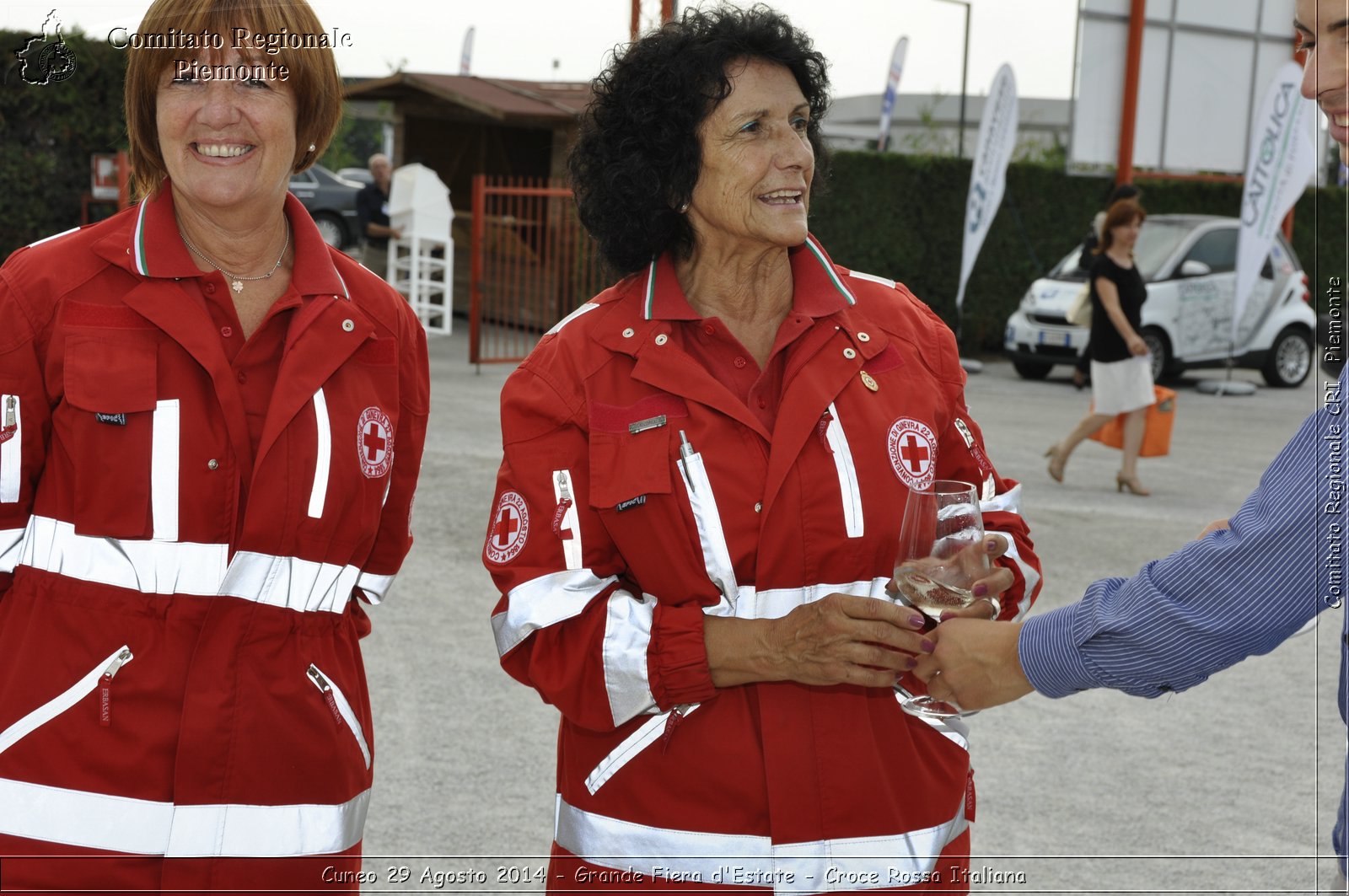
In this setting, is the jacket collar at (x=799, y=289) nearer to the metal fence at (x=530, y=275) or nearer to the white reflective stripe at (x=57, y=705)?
the white reflective stripe at (x=57, y=705)

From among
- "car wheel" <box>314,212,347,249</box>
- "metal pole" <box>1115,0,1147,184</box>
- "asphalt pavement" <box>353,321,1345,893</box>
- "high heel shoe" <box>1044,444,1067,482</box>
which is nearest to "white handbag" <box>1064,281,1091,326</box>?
"high heel shoe" <box>1044,444,1067,482</box>

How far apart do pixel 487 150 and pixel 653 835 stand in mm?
20374

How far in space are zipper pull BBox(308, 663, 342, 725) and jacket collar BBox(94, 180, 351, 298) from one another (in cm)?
69

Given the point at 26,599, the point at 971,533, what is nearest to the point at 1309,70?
the point at 971,533

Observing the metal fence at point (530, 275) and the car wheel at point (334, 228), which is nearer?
the metal fence at point (530, 275)

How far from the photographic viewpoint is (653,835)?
2.61m

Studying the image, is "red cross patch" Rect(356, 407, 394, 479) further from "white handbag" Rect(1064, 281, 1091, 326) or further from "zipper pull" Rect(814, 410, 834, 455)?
"white handbag" Rect(1064, 281, 1091, 326)

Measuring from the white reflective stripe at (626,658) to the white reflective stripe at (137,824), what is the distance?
63 cm

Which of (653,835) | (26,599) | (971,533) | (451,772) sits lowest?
(451,772)

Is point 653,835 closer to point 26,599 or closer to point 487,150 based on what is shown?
point 26,599

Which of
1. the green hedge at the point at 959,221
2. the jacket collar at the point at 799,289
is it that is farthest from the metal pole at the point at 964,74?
the jacket collar at the point at 799,289

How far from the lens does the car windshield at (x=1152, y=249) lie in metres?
17.5

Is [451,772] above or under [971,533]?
under

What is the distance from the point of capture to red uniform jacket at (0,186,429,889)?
2.46 m
